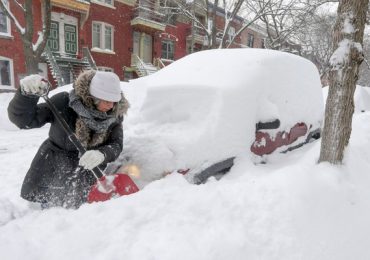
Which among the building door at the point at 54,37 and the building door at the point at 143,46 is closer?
the building door at the point at 54,37

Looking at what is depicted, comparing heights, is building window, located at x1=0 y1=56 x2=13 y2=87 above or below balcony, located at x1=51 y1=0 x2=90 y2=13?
below

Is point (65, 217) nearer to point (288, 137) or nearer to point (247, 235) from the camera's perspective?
point (247, 235)

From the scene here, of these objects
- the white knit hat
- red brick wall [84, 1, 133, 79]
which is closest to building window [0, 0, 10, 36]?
red brick wall [84, 1, 133, 79]

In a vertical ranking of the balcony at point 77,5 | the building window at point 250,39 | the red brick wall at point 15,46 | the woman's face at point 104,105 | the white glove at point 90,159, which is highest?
the building window at point 250,39

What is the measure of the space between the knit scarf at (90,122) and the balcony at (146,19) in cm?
1788

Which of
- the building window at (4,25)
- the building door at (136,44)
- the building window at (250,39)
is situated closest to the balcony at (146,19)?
the building door at (136,44)

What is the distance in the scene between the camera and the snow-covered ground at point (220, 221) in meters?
1.99

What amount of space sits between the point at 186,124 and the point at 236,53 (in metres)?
1.28

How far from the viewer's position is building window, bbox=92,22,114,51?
18609mm

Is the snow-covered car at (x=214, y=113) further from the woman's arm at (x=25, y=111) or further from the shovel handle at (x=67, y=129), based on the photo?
the woman's arm at (x=25, y=111)

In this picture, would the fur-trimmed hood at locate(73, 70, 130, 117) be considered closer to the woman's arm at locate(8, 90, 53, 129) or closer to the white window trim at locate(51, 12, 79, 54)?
the woman's arm at locate(8, 90, 53, 129)

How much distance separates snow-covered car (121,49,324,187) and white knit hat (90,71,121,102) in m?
0.64

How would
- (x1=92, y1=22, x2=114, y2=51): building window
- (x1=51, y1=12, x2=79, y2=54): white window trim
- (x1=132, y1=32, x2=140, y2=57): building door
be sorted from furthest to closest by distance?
(x1=132, y1=32, x2=140, y2=57): building door, (x1=92, y1=22, x2=114, y2=51): building window, (x1=51, y1=12, x2=79, y2=54): white window trim

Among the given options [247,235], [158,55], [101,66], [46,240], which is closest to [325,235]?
[247,235]
